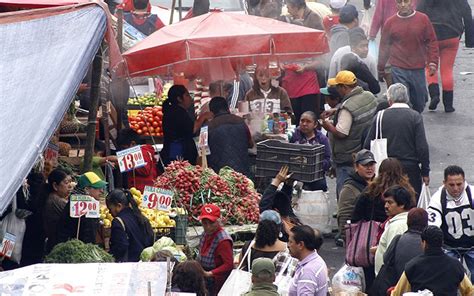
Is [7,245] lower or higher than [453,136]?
higher

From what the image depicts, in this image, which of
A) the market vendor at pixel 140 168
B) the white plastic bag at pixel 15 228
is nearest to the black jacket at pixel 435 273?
the white plastic bag at pixel 15 228

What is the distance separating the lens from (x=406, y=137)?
1424 cm

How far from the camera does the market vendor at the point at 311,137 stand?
15141mm

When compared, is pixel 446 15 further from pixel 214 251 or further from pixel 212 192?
pixel 214 251

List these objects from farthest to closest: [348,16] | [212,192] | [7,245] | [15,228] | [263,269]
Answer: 1. [348,16]
2. [212,192]
3. [15,228]
4. [7,245]
5. [263,269]

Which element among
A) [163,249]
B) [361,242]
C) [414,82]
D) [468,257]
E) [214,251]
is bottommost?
[468,257]

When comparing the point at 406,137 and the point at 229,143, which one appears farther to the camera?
the point at 229,143

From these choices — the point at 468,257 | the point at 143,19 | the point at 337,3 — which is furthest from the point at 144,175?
the point at 337,3

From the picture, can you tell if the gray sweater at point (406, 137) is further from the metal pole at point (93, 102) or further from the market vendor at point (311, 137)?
the metal pole at point (93, 102)

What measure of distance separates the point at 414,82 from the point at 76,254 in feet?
25.7

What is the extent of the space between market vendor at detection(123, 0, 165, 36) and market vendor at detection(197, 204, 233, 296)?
898 centimetres

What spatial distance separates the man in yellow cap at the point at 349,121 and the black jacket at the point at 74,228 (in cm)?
372

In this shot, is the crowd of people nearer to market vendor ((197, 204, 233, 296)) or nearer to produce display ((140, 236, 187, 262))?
market vendor ((197, 204, 233, 296))

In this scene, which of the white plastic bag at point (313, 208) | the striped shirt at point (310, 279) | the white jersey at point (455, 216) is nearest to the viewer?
the striped shirt at point (310, 279)
